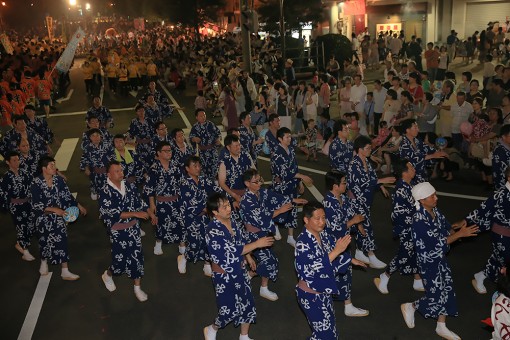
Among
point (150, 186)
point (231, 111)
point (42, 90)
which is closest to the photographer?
point (150, 186)

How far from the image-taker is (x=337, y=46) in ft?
78.7

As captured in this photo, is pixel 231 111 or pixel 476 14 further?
pixel 476 14

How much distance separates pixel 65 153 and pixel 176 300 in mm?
9494

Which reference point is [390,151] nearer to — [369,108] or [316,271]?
[369,108]

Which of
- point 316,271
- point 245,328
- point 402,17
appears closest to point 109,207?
point 245,328

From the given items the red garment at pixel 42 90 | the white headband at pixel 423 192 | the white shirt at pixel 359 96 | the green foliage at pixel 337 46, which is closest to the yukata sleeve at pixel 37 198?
the white headband at pixel 423 192

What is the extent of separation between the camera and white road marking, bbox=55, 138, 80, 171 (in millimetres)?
13992

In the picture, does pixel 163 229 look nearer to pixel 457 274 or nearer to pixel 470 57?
pixel 457 274

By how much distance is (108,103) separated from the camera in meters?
23.7

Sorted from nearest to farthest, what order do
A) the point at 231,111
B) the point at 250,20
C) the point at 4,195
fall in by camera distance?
the point at 4,195
the point at 231,111
the point at 250,20

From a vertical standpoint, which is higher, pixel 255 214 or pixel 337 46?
pixel 337 46

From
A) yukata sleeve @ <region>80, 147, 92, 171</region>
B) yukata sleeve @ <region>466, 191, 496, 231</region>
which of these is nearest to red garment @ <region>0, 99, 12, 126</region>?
yukata sleeve @ <region>80, 147, 92, 171</region>

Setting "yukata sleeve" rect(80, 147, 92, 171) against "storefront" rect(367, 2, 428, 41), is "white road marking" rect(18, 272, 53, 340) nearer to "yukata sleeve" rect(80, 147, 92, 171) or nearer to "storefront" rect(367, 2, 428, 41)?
"yukata sleeve" rect(80, 147, 92, 171)

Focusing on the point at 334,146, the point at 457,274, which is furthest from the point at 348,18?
the point at 457,274
